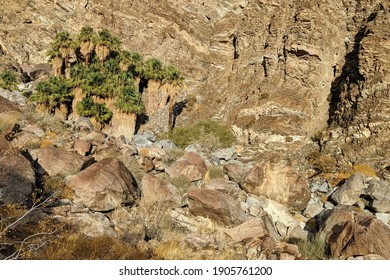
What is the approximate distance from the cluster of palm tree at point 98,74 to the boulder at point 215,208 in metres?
16.8

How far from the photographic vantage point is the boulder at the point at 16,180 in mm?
9794

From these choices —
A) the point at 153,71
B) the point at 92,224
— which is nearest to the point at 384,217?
the point at 92,224

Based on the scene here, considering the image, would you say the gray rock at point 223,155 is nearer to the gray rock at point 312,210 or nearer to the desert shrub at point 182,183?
the desert shrub at point 182,183

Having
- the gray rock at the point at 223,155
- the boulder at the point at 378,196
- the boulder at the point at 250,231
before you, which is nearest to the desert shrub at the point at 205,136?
the gray rock at the point at 223,155

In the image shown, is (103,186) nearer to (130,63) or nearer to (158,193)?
(158,193)

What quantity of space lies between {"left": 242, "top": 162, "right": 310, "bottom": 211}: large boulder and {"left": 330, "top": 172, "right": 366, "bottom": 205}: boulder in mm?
2116

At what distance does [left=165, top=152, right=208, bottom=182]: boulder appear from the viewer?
54.3 ft

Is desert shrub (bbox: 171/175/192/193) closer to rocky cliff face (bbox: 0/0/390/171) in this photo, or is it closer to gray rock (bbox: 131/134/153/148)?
gray rock (bbox: 131/134/153/148)

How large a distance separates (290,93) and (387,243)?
2257cm

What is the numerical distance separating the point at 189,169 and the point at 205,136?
11.2 meters

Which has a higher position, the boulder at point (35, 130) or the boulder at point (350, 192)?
the boulder at point (35, 130)

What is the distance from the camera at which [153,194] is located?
509 inches

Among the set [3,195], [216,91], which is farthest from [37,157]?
[216,91]

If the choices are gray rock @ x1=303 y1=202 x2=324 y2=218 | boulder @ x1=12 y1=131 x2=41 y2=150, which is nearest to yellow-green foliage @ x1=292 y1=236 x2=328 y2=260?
gray rock @ x1=303 y1=202 x2=324 y2=218
